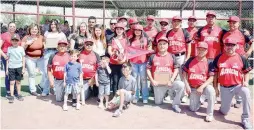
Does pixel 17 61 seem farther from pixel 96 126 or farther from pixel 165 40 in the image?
pixel 165 40

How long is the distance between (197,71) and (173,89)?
71cm

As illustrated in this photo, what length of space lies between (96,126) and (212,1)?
351 inches

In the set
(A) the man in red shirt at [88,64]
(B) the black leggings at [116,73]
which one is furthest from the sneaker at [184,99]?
(A) the man in red shirt at [88,64]

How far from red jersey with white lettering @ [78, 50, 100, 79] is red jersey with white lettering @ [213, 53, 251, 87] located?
2678 mm

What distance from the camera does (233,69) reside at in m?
5.64

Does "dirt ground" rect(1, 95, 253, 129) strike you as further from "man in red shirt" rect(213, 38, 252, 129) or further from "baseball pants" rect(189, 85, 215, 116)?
"man in red shirt" rect(213, 38, 252, 129)

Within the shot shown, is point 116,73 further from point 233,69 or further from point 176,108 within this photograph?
point 233,69

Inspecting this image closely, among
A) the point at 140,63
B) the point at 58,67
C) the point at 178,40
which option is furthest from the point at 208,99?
the point at 58,67

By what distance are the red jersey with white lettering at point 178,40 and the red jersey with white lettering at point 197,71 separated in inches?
21.6

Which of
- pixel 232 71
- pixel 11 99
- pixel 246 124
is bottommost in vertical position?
pixel 246 124

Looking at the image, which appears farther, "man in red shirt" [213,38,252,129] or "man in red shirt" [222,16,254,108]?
"man in red shirt" [222,16,254,108]

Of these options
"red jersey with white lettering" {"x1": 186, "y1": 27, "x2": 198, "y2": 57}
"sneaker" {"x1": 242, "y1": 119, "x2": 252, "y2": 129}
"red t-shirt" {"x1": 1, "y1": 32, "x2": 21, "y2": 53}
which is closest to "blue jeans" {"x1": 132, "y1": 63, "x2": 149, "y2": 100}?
"red jersey with white lettering" {"x1": 186, "y1": 27, "x2": 198, "y2": 57}

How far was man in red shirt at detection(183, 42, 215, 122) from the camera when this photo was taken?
5.86m

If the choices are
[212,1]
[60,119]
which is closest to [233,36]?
[60,119]
